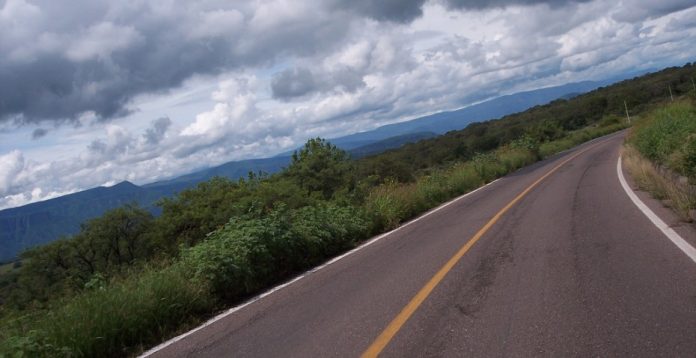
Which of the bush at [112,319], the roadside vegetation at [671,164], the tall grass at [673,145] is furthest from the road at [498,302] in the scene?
the tall grass at [673,145]

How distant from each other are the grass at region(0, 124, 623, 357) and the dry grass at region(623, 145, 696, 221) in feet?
20.5

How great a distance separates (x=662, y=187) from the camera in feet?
37.7

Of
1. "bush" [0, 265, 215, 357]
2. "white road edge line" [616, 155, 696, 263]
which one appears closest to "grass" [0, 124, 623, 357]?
"bush" [0, 265, 215, 357]

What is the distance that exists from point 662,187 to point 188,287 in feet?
32.4

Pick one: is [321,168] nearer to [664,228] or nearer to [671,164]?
[671,164]

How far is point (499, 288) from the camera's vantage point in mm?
6305

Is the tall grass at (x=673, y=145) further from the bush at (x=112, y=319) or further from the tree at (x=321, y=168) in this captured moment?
the tree at (x=321, y=168)

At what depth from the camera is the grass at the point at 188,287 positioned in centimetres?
575

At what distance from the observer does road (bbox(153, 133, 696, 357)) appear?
14.9 feet

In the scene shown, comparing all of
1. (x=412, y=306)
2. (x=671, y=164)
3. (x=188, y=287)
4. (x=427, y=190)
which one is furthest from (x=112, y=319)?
(x=427, y=190)

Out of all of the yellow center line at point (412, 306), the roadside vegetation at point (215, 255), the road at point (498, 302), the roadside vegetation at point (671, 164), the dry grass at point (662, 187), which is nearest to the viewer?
the road at point (498, 302)

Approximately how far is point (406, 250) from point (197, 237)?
1739 centimetres

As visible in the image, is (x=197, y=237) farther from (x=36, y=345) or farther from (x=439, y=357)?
(x=439, y=357)

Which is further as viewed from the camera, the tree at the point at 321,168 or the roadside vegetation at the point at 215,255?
the tree at the point at 321,168
